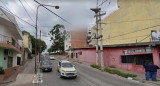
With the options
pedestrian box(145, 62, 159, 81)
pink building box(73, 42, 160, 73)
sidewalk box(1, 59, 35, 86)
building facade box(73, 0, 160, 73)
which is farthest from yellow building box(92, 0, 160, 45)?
sidewalk box(1, 59, 35, 86)

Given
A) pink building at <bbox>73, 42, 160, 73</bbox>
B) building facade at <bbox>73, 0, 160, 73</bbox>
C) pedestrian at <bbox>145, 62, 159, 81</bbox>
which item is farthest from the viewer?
building facade at <bbox>73, 0, 160, 73</bbox>

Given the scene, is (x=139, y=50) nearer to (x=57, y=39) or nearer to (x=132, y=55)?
(x=132, y=55)

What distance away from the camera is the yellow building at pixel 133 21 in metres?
24.5

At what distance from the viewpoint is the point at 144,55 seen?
16797mm

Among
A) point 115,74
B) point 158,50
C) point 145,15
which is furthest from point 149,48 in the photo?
point 145,15

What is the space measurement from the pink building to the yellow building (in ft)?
22.5

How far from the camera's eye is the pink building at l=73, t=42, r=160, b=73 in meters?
15.2

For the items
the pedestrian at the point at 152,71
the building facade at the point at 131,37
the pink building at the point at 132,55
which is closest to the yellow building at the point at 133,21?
the building facade at the point at 131,37

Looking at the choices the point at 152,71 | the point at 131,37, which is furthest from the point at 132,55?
the point at 131,37

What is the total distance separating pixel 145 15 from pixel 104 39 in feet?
37.3

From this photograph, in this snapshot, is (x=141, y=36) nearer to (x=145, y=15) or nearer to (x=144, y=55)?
(x=145, y=15)

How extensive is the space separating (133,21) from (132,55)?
11467 mm

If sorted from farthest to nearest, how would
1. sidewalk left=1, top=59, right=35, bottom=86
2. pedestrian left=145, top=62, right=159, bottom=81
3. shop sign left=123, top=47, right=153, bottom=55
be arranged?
shop sign left=123, top=47, right=153, bottom=55
pedestrian left=145, top=62, right=159, bottom=81
sidewalk left=1, top=59, right=35, bottom=86

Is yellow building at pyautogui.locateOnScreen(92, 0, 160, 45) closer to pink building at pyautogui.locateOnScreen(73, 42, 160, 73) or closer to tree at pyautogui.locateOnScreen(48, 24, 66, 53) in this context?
pink building at pyautogui.locateOnScreen(73, 42, 160, 73)
